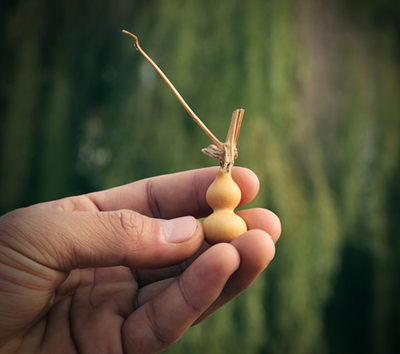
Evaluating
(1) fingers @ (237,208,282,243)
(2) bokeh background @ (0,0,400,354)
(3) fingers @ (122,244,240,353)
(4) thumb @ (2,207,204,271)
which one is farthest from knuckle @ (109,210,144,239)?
(2) bokeh background @ (0,0,400,354)

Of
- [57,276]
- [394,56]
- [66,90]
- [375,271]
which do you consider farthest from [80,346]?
[394,56]

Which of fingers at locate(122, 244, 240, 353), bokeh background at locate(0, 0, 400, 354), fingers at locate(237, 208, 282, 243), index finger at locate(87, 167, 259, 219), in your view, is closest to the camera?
fingers at locate(122, 244, 240, 353)

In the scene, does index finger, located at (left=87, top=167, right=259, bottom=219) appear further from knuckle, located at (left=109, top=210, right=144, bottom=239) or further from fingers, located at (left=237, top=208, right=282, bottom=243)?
knuckle, located at (left=109, top=210, right=144, bottom=239)

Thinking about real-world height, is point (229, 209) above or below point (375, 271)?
above

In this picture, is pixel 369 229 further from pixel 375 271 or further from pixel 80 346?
pixel 80 346

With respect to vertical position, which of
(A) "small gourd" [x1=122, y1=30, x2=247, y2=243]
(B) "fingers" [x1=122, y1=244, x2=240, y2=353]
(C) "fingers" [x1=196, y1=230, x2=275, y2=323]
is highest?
(A) "small gourd" [x1=122, y1=30, x2=247, y2=243]

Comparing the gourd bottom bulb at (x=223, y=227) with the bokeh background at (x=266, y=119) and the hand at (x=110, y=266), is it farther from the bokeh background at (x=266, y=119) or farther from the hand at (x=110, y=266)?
the bokeh background at (x=266, y=119)

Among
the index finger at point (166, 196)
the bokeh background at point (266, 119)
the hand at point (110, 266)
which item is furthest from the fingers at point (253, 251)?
the bokeh background at point (266, 119)
